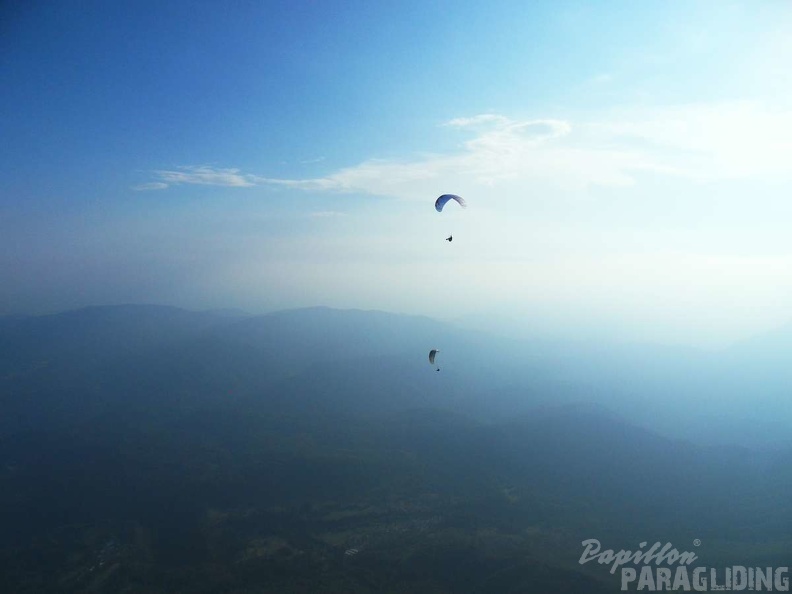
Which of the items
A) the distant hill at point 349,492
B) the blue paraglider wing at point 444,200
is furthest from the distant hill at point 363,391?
the blue paraglider wing at point 444,200

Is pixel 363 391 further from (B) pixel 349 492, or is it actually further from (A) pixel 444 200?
(A) pixel 444 200

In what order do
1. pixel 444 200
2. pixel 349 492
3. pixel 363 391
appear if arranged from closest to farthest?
pixel 444 200 < pixel 349 492 < pixel 363 391

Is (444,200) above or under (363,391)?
above

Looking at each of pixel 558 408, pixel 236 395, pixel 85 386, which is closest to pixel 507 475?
pixel 558 408

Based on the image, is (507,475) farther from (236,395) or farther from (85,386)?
(85,386)

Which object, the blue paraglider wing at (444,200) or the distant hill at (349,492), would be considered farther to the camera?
the distant hill at (349,492)

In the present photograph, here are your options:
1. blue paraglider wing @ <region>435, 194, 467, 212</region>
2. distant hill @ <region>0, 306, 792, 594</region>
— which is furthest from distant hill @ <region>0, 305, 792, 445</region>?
blue paraglider wing @ <region>435, 194, 467, 212</region>

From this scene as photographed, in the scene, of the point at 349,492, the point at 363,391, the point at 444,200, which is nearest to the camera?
the point at 444,200

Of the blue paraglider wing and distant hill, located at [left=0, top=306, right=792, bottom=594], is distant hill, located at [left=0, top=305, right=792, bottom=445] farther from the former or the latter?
the blue paraglider wing

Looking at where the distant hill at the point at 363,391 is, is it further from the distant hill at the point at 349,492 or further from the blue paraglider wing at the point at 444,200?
the blue paraglider wing at the point at 444,200

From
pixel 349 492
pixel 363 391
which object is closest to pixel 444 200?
pixel 349 492

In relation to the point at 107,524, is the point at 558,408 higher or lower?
higher
